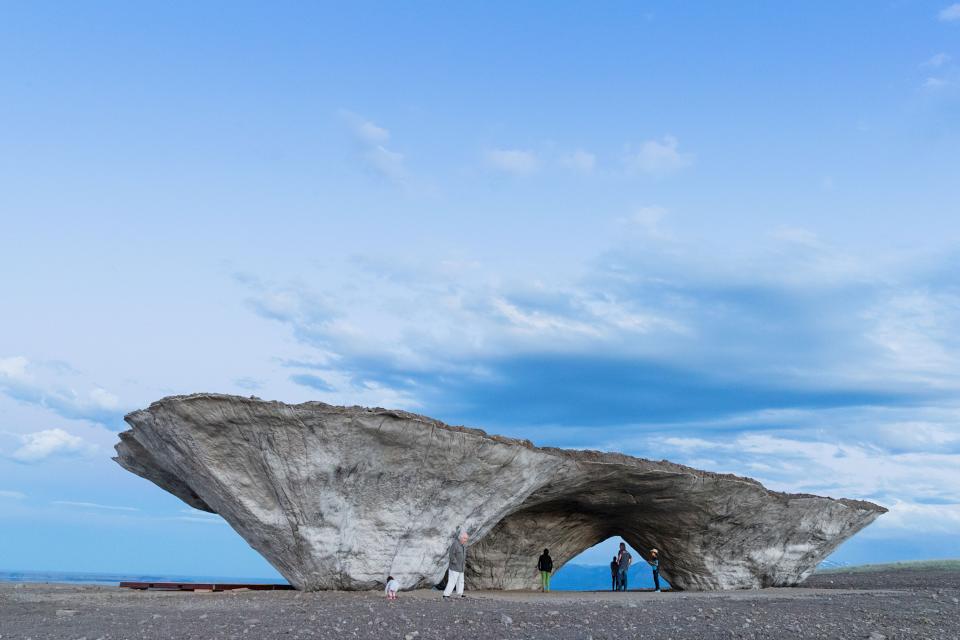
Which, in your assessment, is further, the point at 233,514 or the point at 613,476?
the point at 613,476

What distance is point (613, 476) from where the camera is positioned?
20.9 meters

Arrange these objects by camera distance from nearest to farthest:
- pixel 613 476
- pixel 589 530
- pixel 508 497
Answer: pixel 508 497 → pixel 613 476 → pixel 589 530

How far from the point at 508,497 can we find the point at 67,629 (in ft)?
32.9

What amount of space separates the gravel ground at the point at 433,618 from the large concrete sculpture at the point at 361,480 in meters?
1.08

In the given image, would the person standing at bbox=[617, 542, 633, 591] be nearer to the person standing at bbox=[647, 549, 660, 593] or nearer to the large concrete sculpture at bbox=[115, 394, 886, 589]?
the person standing at bbox=[647, 549, 660, 593]

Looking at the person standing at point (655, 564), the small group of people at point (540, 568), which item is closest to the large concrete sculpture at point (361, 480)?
the small group of people at point (540, 568)

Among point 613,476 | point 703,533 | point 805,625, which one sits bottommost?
point 805,625

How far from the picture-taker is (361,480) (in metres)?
16.8

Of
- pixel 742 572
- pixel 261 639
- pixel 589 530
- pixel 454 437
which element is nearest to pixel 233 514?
pixel 454 437

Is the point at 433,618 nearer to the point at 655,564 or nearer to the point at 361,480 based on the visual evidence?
the point at 361,480

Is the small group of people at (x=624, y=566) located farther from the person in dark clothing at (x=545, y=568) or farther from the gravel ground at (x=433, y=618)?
the gravel ground at (x=433, y=618)

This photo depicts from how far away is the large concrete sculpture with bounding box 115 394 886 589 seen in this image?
1600cm

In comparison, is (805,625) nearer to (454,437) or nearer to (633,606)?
(633,606)

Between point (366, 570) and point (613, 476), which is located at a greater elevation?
point (613, 476)
